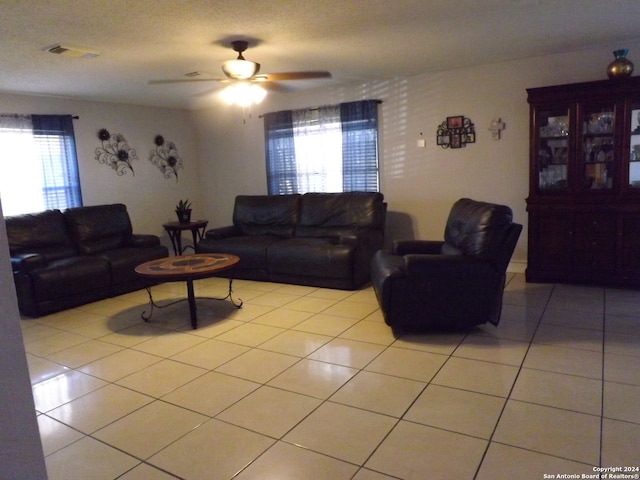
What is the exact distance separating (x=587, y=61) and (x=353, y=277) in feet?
10.3

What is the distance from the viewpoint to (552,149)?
170 inches

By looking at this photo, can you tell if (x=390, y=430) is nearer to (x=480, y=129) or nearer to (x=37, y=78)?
(x=480, y=129)

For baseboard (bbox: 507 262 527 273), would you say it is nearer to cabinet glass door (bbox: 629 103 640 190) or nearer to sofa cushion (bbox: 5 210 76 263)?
cabinet glass door (bbox: 629 103 640 190)

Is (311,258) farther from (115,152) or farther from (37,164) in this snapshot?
(37,164)

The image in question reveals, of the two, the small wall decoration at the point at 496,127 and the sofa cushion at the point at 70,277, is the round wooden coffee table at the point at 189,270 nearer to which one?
the sofa cushion at the point at 70,277

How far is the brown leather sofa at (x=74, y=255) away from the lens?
405 centimetres

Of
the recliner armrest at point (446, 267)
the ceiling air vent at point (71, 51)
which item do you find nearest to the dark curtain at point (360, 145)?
the recliner armrest at point (446, 267)

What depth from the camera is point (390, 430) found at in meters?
2.07

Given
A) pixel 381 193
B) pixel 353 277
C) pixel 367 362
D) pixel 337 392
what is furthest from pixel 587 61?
pixel 337 392

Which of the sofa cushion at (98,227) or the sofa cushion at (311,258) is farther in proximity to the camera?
the sofa cushion at (98,227)

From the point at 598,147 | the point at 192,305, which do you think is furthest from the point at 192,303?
the point at 598,147

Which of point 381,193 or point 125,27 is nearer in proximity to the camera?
point 125,27

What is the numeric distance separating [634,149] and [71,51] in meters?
4.99

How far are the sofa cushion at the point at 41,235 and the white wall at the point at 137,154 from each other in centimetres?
83
